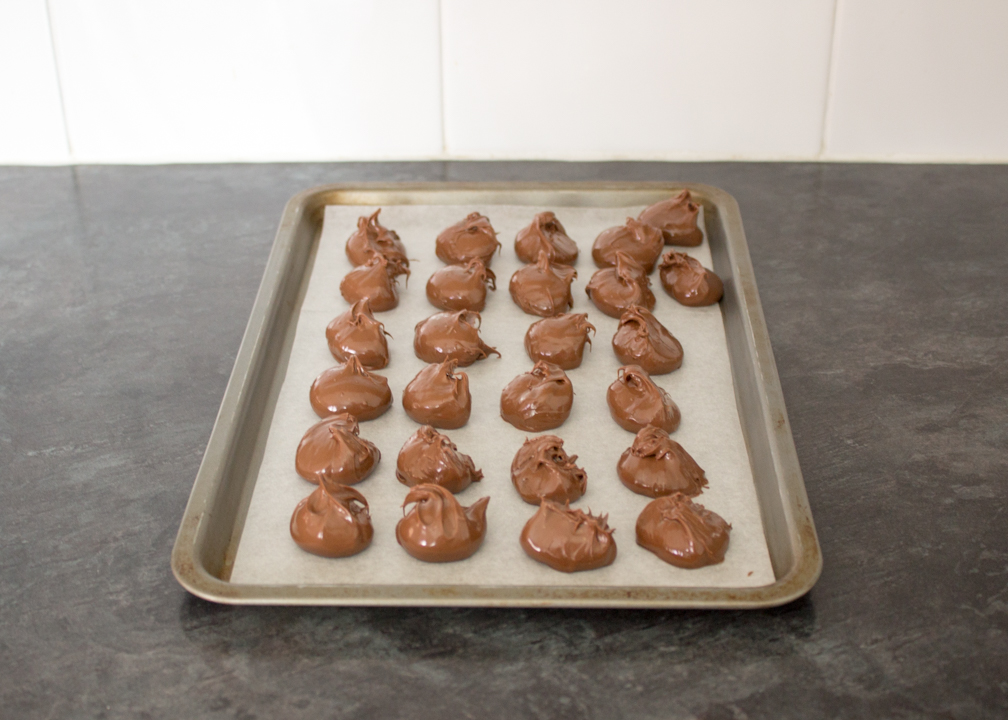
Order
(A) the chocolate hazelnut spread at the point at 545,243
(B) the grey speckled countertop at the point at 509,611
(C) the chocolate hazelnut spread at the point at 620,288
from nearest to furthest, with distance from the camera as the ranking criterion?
1. (B) the grey speckled countertop at the point at 509,611
2. (C) the chocolate hazelnut spread at the point at 620,288
3. (A) the chocolate hazelnut spread at the point at 545,243

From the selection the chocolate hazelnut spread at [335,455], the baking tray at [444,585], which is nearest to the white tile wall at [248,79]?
the baking tray at [444,585]

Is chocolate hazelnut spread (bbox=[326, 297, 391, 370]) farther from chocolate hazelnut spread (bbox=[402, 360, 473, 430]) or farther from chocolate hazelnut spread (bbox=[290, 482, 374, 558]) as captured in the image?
chocolate hazelnut spread (bbox=[290, 482, 374, 558])

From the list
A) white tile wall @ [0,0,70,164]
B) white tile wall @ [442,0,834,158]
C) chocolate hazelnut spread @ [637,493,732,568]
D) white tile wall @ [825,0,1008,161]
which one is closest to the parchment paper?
chocolate hazelnut spread @ [637,493,732,568]

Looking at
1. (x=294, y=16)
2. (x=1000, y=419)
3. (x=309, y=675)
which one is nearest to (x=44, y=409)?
(x=309, y=675)

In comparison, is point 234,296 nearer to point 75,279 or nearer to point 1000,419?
point 75,279

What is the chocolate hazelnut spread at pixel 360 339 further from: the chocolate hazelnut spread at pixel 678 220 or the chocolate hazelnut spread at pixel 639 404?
the chocolate hazelnut spread at pixel 678 220

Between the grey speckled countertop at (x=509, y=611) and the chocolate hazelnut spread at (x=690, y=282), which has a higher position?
the chocolate hazelnut spread at (x=690, y=282)

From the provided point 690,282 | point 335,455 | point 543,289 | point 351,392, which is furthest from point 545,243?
point 335,455
